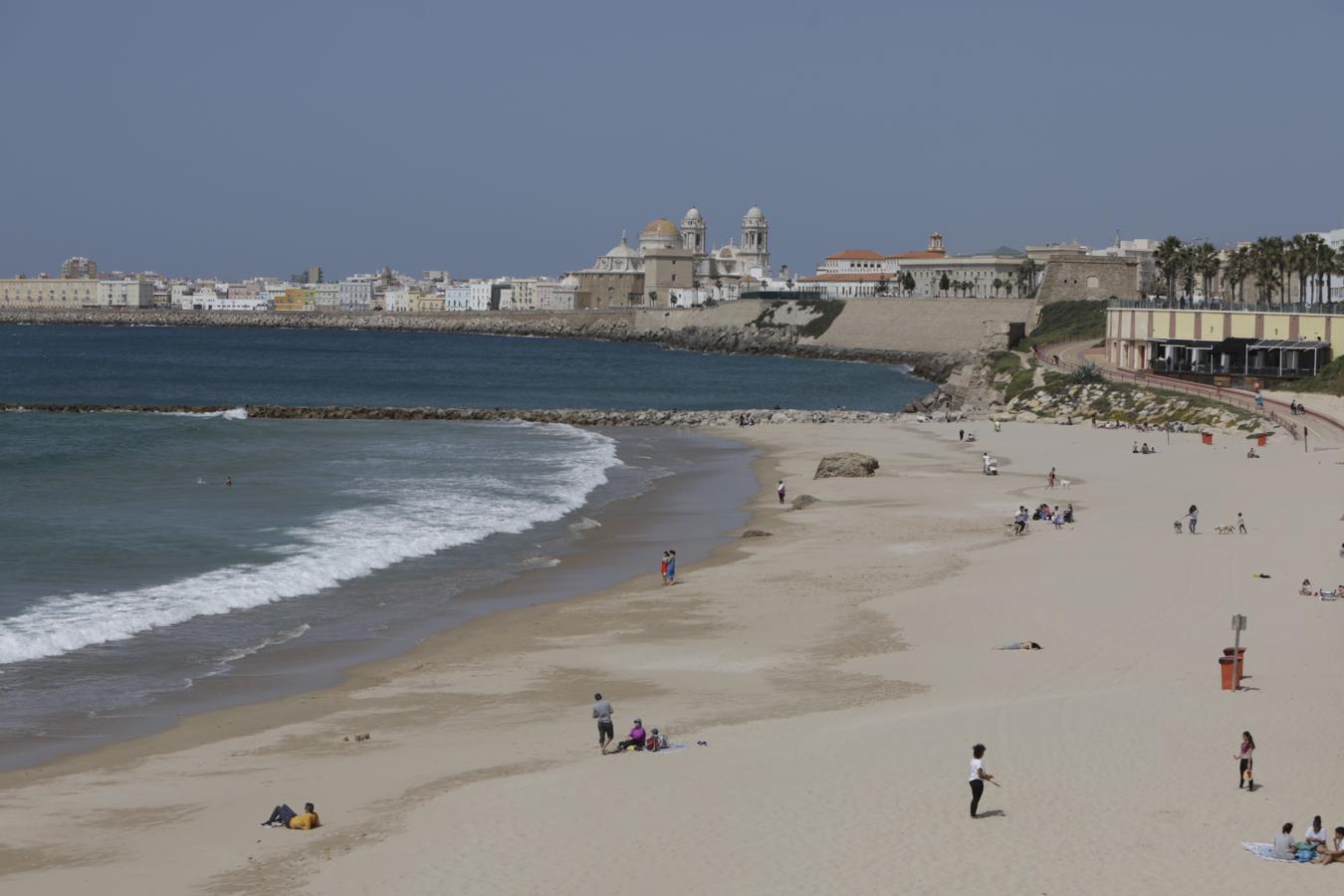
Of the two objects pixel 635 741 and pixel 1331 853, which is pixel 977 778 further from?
pixel 635 741

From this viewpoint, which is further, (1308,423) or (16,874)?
(1308,423)

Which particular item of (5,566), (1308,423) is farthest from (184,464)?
(1308,423)

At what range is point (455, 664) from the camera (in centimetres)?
2075

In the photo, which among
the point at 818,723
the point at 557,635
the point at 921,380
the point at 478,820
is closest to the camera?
the point at 478,820

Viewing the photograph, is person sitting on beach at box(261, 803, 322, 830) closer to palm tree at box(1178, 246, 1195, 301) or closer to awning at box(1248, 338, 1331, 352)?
awning at box(1248, 338, 1331, 352)

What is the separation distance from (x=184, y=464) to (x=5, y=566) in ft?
61.1

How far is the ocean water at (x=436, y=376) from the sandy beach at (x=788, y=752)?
50239 mm

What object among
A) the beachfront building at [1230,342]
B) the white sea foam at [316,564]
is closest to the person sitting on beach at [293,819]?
the white sea foam at [316,564]

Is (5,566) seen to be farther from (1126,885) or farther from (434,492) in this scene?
(1126,885)

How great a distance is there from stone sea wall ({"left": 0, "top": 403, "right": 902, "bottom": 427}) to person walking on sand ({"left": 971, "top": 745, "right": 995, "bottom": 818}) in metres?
49.6

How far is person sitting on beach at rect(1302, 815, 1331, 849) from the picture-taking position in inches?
480

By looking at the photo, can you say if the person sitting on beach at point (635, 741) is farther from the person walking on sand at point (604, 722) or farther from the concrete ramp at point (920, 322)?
the concrete ramp at point (920, 322)

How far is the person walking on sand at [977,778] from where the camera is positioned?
13.2m

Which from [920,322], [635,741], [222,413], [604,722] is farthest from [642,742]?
[920,322]
